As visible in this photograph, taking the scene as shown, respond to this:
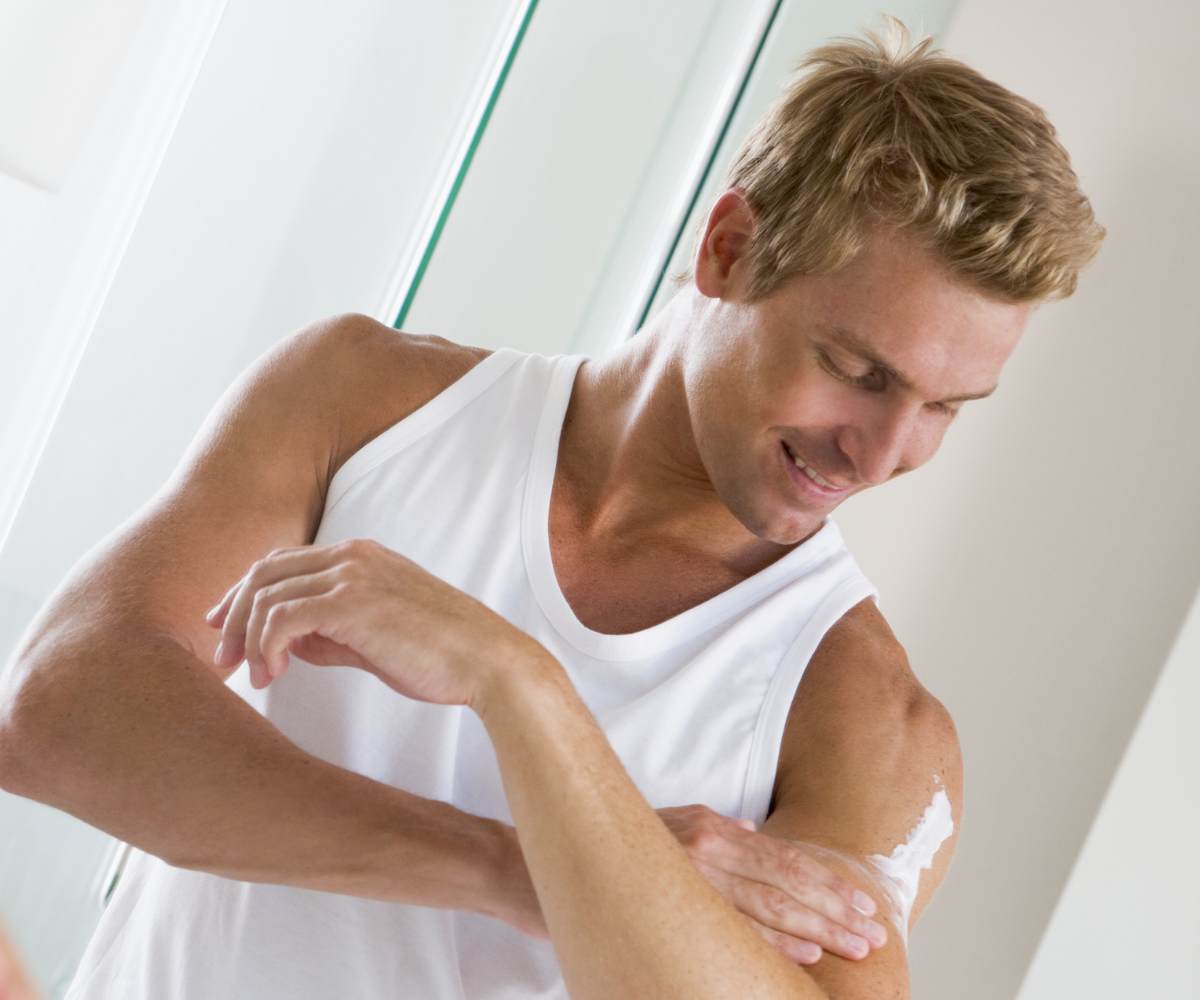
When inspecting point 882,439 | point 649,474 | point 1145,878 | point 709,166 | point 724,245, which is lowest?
point 1145,878

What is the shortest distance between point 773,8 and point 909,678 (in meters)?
0.81

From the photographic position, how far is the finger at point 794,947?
0.72m

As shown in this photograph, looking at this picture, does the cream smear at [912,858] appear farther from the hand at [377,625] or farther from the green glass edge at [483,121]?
the green glass edge at [483,121]

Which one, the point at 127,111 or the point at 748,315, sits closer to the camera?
the point at 127,111

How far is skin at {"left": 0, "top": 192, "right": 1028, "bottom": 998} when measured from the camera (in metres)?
0.67

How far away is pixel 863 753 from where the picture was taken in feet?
2.79

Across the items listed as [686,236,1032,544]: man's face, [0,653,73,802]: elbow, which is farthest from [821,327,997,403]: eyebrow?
[0,653,73,802]: elbow

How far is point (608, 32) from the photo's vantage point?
3.70 ft

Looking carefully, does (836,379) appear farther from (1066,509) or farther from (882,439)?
(1066,509)

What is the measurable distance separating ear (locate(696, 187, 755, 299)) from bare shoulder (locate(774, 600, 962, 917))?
0.30 meters

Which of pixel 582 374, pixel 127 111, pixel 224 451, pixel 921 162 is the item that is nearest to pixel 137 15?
pixel 127 111

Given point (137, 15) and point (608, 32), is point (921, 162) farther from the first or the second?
point (137, 15)

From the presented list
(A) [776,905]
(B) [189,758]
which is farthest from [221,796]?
(A) [776,905]

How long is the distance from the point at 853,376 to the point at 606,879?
0.43m
